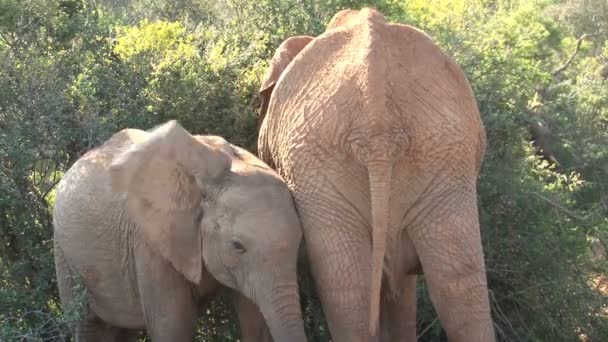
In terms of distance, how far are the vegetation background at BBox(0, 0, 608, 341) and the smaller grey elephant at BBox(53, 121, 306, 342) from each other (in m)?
0.37

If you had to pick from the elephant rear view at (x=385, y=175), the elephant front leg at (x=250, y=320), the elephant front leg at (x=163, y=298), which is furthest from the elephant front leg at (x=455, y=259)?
the elephant front leg at (x=163, y=298)

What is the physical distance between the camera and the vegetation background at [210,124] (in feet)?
19.9

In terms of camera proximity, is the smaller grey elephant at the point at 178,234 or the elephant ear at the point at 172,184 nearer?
the smaller grey elephant at the point at 178,234

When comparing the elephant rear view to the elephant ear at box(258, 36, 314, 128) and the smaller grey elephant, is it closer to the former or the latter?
the smaller grey elephant

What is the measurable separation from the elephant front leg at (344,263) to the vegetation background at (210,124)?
3.27ft

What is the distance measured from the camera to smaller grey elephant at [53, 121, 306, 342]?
4621mm

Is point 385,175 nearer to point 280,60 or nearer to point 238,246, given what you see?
point 238,246

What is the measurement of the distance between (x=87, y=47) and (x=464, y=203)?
2.99 m

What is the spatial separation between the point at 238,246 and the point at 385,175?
68cm

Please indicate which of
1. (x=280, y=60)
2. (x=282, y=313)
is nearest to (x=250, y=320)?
(x=282, y=313)

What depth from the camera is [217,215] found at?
4734mm

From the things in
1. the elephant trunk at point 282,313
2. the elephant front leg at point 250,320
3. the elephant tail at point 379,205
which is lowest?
the elephant front leg at point 250,320

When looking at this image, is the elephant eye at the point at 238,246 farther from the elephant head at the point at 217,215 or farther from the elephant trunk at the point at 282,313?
the elephant trunk at the point at 282,313

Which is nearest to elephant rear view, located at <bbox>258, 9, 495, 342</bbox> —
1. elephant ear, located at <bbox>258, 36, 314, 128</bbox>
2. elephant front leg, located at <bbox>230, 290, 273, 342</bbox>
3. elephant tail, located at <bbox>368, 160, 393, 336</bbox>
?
elephant tail, located at <bbox>368, 160, 393, 336</bbox>
